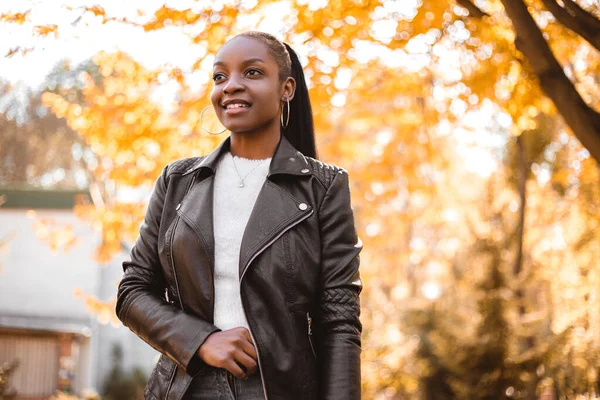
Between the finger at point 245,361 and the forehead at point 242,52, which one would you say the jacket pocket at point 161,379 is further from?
the forehead at point 242,52

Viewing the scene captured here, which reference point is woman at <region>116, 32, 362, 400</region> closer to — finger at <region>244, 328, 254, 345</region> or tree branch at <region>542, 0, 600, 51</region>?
finger at <region>244, 328, 254, 345</region>

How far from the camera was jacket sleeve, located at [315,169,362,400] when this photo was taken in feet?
6.71

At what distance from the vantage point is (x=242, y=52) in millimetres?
2199

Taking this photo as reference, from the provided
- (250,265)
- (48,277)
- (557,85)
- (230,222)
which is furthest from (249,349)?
(48,277)

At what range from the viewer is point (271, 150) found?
7.65 feet

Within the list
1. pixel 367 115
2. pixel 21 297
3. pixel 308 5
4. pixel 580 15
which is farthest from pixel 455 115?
pixel 21 297

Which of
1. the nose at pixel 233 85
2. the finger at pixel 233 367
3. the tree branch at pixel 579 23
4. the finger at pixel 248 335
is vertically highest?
the tree branch at pixel 579 23

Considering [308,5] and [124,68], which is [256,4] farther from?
[124,68]

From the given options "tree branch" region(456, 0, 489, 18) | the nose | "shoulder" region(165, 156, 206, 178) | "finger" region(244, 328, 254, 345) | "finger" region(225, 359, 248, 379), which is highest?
"tree branch" region(456, 0, 489, 18)

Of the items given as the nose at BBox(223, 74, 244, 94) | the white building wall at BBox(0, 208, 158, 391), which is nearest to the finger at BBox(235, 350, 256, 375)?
the nose at BBox(223, 74, 244, 94)

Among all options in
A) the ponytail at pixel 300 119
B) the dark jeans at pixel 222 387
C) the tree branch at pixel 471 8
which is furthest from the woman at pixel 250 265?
the tree branch at pixel 471 8

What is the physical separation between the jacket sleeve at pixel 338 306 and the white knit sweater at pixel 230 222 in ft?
0.78

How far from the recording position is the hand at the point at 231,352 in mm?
1931

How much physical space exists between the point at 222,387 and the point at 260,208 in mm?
533
